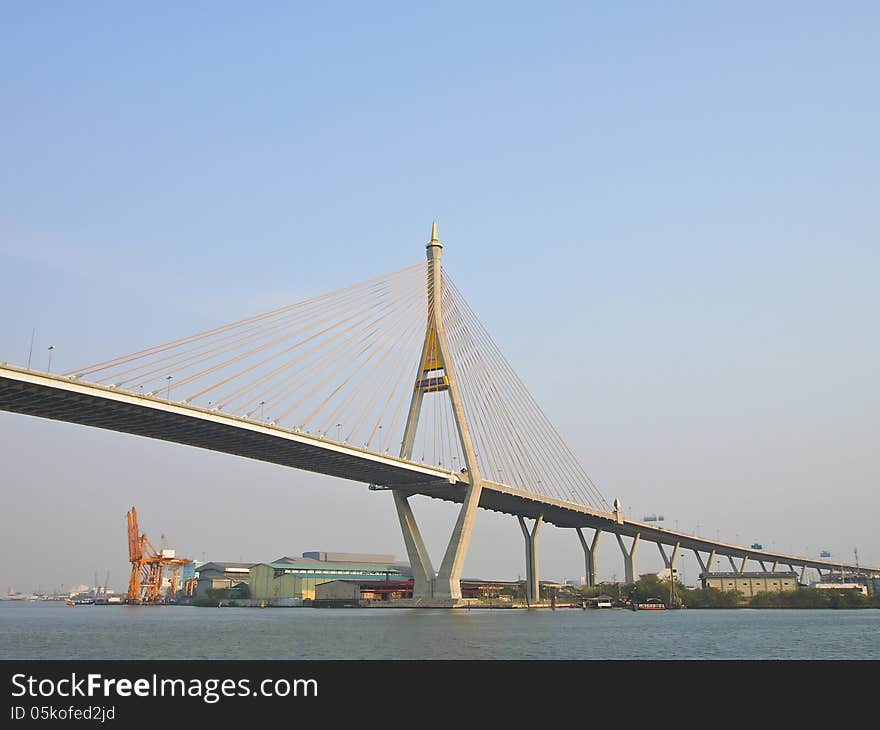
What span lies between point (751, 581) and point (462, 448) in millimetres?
71657

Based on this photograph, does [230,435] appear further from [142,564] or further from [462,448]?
[142,564]

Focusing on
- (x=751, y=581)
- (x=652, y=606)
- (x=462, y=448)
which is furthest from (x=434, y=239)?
(x=751, y=581)

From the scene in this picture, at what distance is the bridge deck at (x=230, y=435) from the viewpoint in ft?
132

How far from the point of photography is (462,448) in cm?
6362

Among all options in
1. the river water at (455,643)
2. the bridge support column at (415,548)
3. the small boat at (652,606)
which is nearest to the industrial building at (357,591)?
the small boat at (652,606)

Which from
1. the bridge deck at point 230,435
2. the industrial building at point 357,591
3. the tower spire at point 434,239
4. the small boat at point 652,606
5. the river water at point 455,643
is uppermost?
the tower spire at point 434,239

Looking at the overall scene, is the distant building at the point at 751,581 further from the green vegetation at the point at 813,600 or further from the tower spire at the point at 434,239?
the tower spire at the point at 434,239

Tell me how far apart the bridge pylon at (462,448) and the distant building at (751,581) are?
61.7 meters

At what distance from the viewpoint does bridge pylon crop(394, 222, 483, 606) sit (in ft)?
204

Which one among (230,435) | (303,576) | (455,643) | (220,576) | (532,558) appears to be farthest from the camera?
(220,576)

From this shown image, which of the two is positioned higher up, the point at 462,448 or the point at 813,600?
the point at 462,448
